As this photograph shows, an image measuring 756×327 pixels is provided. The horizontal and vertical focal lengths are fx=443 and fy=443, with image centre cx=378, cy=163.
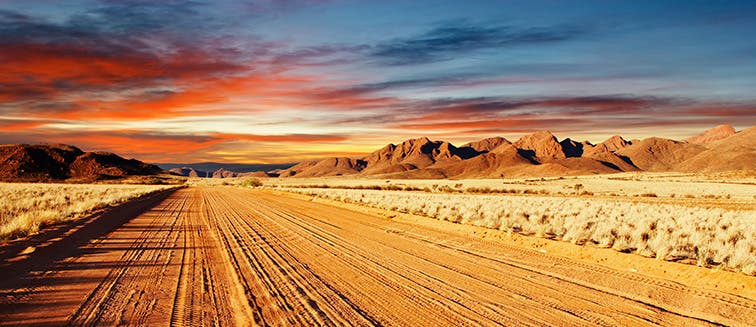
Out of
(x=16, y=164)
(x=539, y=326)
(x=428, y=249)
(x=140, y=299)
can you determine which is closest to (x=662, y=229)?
(x=428, y=249)

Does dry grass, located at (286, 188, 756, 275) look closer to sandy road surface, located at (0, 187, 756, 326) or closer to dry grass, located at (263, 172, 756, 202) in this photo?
sandy road surface, located at (0, 187, 756, 326)

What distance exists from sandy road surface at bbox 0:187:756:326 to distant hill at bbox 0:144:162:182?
124 metres

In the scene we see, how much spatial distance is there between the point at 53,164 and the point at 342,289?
493 ft

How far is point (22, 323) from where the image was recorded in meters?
6.00

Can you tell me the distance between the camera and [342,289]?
777 centimetres

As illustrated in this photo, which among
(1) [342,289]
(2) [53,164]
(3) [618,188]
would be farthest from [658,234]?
(2) [53,164]

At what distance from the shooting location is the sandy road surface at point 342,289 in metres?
6.35

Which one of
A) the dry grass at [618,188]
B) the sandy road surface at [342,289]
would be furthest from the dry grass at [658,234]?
the dry grass at [618,188]

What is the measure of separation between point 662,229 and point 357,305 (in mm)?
12197

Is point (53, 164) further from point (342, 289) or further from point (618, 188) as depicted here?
point (342, 289)

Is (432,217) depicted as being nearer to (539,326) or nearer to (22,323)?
(539,326)

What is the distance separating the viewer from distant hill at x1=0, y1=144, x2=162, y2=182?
373 feet

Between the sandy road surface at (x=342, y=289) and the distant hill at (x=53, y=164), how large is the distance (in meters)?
124

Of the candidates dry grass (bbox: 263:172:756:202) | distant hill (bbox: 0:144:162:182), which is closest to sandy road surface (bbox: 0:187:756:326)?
dry grass (bbox: 263:172:756:202)
